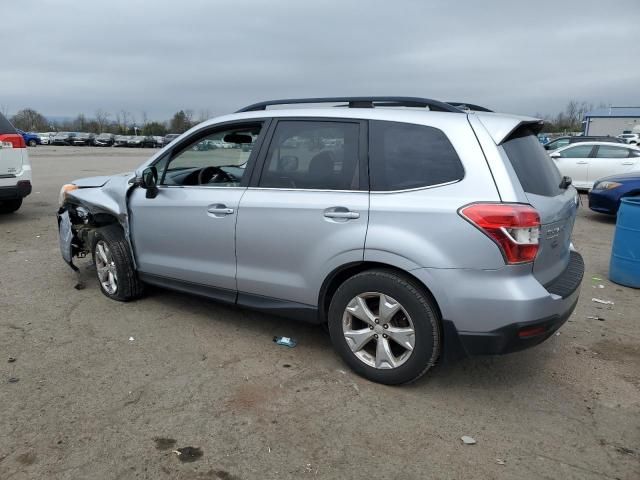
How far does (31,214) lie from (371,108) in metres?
8.42

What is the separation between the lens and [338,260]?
11.2 ft

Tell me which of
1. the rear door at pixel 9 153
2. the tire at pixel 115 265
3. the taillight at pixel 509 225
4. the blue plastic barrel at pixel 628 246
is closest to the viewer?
the taillight at pixel 509 225

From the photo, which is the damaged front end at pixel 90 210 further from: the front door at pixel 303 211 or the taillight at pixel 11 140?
the taillight at pixel 11 140

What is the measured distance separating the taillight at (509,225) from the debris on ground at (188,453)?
1.95 metres

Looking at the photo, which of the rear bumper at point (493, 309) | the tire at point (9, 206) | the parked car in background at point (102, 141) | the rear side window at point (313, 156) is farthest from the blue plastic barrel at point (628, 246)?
the parked car in background at point (102, 141)

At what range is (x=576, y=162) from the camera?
14.0 metres

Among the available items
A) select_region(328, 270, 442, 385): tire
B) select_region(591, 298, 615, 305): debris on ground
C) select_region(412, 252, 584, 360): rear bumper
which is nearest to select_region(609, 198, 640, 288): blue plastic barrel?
select_region(591, 298, 615, 305): debris on ground

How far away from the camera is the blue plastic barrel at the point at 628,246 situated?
5.64 metres

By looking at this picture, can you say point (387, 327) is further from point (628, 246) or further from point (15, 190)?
point (15, 190)

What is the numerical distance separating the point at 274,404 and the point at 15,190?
728 centimetres

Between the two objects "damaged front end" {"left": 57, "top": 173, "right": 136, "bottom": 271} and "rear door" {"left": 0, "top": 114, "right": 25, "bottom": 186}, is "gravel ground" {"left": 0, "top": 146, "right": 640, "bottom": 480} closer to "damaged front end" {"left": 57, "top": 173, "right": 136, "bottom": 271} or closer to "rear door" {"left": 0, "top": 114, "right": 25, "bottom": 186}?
"damaged front end" {"left": 57, "top": 173, "right": 136, "bottom": 271}

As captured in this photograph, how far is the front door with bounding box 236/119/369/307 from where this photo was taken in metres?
3.40

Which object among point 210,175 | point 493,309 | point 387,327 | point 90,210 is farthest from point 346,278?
point 90,210

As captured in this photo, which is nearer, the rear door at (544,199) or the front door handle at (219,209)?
the rear door at (544,199)
